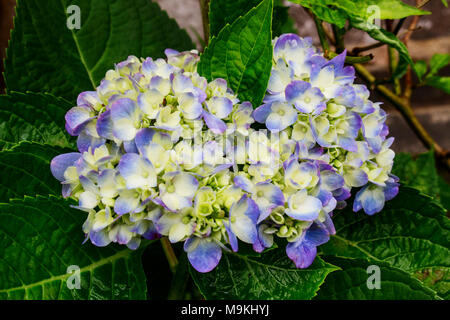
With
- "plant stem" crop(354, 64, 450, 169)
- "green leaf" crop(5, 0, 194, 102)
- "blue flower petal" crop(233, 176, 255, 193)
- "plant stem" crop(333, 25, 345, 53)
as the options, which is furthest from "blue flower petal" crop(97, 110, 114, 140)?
"plant stem" crop(354, 64, 450, 169)

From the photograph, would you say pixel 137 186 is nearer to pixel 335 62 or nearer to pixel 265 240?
pixel 265 240

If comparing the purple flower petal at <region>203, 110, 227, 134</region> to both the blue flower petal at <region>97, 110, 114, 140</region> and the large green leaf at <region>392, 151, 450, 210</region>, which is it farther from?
the large green leaf at <region>392, 151, 450, 210</region>

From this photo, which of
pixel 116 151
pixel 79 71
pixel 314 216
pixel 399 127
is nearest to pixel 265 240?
pixel 314 216

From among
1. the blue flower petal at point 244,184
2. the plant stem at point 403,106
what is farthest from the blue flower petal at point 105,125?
the plant stem at point 403,106

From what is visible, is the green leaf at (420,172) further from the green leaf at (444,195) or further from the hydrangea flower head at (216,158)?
the hydrangea flower head at (216,158)

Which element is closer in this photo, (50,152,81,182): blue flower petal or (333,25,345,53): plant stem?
(50,152,81,182): blue flower petal

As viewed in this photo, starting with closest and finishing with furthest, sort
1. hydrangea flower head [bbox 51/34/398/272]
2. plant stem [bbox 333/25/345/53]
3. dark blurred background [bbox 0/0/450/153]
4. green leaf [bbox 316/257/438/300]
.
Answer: hydrangea flower head [bbox 51/34/398/272] < green leaf [bbox 316/257/438/300] < plant stem [bbox 333/25/345/53] < dark blurred background [bbox 0/0/450/153]
